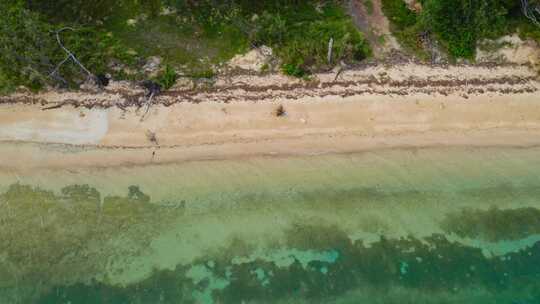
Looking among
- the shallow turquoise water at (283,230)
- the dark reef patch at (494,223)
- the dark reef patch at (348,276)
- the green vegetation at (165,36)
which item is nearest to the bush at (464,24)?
the green vegetation at (165,36)

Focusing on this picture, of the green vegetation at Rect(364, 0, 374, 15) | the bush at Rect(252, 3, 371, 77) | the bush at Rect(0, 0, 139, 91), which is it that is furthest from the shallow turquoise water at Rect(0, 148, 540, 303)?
the green vegetation at Rect(364, 0, 374, 15)

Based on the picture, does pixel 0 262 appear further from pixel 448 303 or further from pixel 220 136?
pixel 448 303

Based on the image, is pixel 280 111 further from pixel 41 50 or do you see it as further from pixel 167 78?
pixel 41 50

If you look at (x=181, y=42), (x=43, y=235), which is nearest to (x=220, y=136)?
(x=181, y=42)

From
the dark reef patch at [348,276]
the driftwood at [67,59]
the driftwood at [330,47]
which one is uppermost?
the driftwood at [330,47]

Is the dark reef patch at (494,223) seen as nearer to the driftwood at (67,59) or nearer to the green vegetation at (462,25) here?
the green vegetation at (462,25)
